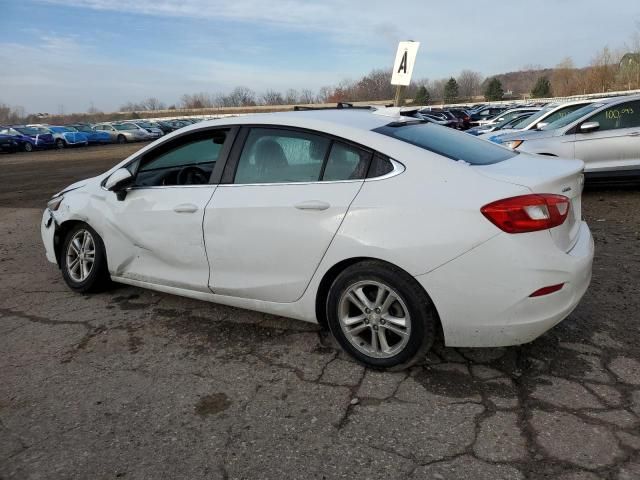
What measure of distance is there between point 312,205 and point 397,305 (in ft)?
2.58

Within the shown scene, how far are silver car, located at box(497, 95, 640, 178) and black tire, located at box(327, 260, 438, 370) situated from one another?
5.95m

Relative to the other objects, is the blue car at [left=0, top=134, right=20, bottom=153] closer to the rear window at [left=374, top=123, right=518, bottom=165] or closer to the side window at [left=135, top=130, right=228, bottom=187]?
the side window at [left=135, top=130, right=228, bottom=187]

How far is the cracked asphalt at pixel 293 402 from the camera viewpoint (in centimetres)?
236

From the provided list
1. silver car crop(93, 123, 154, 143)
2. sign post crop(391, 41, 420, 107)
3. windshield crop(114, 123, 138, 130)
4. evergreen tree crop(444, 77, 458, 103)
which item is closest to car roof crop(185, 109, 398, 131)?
sign post crop(391, 41, 420, 107)

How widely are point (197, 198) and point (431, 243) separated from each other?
1.78m

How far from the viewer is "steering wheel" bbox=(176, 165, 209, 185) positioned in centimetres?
401

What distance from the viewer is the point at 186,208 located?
12.1ft

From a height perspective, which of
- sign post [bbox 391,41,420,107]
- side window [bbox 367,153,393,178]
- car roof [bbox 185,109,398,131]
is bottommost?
side window [bbox 367,153,393,178]

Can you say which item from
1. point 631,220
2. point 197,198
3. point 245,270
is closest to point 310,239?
point 245,270

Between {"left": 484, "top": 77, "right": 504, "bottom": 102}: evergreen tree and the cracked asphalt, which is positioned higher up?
{"left": 484, "top": 77, "right": 504, "bottom": 102}: evergreen tree

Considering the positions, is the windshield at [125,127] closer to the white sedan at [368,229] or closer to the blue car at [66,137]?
the blue car at [66,137]

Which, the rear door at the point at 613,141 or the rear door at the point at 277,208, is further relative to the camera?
the rear door at the point at 613,141

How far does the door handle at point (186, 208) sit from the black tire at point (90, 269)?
110 cm

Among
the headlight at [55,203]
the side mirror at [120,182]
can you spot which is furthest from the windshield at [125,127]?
the side mirror at [120,182]
